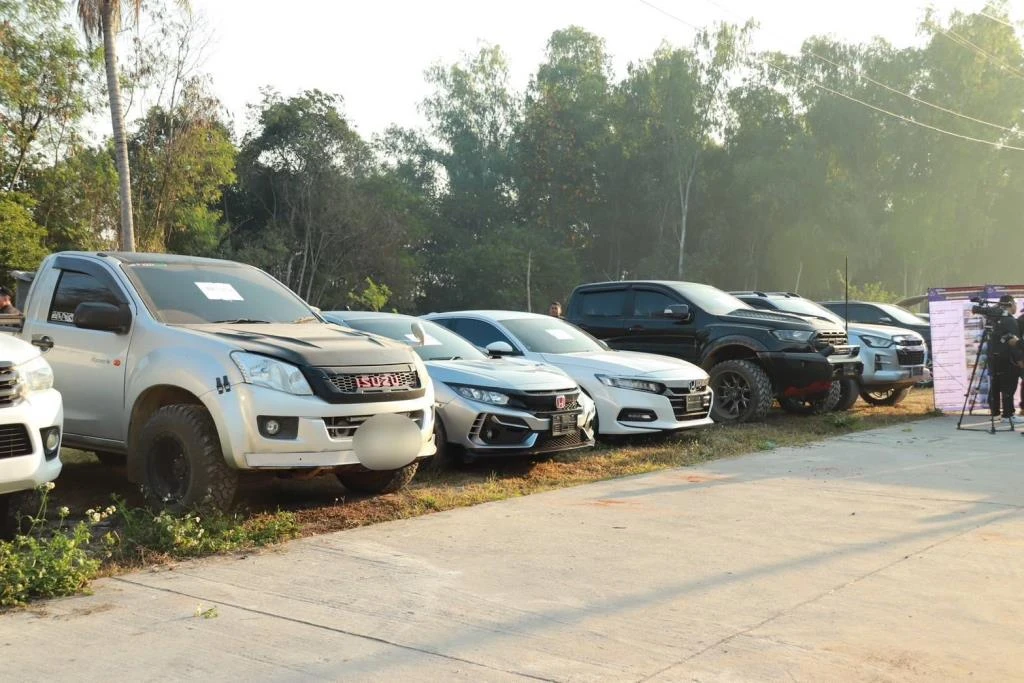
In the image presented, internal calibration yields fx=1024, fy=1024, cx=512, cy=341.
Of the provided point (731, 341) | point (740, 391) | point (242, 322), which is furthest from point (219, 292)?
point (740, 391)

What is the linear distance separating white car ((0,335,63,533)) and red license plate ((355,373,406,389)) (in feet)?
5.88

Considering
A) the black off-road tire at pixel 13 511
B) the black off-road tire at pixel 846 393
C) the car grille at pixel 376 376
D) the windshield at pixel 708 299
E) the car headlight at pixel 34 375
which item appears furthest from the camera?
the black off-road tire at pixel 846 393

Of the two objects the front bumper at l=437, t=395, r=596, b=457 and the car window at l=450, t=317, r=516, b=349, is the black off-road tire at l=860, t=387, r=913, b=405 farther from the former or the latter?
the front bumper at l=437, t=395, r=596, b=457

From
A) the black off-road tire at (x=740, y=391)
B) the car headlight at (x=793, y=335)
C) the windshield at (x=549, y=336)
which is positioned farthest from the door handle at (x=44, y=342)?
the car headlight at (x=793, y=335)

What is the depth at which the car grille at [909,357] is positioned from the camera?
1491 cm

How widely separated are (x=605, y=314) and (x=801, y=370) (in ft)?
9.08

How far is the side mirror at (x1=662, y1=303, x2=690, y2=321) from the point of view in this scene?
1337 centimetres

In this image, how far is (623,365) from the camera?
10.7 meters

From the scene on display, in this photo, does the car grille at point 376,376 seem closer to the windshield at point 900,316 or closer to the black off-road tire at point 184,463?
the black off-road tire at point 184,463

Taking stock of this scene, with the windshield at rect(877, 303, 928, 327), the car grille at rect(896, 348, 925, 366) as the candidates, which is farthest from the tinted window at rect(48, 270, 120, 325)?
the windshield at rect(877, 303, 928, 327)

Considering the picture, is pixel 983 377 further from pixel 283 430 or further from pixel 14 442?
pixel 14 442

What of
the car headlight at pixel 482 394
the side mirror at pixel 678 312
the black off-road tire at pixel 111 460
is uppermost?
the side mirror at pixel 678 312

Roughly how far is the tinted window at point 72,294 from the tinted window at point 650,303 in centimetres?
791

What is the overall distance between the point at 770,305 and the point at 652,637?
1219 cm
